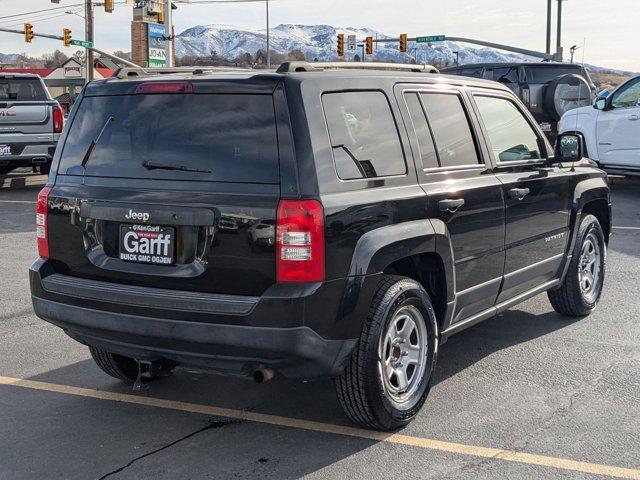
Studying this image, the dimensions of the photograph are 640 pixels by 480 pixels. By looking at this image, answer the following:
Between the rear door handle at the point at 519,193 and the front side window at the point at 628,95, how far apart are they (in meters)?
9.60

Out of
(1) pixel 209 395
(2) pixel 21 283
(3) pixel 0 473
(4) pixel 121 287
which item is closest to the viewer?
(3) pixel 0 473

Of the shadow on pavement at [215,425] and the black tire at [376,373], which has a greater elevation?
the black tire at [376,373]

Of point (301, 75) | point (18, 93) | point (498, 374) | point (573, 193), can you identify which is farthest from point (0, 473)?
point (18, 93)

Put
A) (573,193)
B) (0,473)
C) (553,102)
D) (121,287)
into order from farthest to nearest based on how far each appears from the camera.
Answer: (553,102)
(573,193)
(121,287)
(0,473)

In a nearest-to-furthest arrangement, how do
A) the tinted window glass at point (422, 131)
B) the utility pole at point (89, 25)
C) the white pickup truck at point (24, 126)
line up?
1. the tinted window glass at point (422, 131)
2. the white pickup truck at point (24, 126)
3. the utility pole at point (89, 25)

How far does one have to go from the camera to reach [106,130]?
444 cm

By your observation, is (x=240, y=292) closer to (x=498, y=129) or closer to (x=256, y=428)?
(x=256, y=428)

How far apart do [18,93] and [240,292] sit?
13.2 meters

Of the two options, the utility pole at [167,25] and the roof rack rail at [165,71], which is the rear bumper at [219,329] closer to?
the roof rack rail at [165,71]

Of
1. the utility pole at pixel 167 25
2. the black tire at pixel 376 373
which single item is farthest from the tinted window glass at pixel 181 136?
the utility pole at pixel 167 25

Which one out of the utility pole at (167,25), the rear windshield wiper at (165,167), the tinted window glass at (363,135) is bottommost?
the rear windshield wiper at (165,167)

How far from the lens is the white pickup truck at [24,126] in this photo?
1477cm

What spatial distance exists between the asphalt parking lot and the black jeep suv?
0.27m

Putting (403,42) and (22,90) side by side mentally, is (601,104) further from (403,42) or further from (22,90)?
(403,42)
